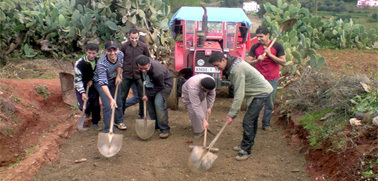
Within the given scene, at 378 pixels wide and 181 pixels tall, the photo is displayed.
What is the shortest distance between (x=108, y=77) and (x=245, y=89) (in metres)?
2.27

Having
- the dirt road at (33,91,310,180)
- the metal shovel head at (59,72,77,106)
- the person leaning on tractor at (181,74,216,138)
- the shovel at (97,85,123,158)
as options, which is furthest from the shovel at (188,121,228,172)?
the metal shovel head at (59,72,77,106)

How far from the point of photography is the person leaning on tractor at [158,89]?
214 inches

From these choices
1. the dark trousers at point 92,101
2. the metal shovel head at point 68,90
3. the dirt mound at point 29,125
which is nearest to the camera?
the dirt mound at point 29,125

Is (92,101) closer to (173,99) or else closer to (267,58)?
(173,99)

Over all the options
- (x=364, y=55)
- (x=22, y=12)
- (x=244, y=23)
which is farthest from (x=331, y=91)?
(x=22, y=12)

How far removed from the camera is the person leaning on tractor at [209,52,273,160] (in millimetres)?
4570

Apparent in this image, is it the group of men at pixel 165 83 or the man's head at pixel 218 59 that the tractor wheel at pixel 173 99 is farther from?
the man's head at pixel 218 59

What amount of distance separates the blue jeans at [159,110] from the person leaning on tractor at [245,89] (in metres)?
1.34

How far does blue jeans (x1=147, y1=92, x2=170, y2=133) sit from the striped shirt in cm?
73

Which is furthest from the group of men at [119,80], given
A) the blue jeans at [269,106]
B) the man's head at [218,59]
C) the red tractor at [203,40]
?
the blue jeans at [269,106]

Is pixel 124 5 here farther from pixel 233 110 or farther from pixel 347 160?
pixel 347 160

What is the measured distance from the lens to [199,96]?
17.9ft

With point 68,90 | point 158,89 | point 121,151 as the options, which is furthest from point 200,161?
point 68,90

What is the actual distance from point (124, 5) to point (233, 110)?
680 cm
